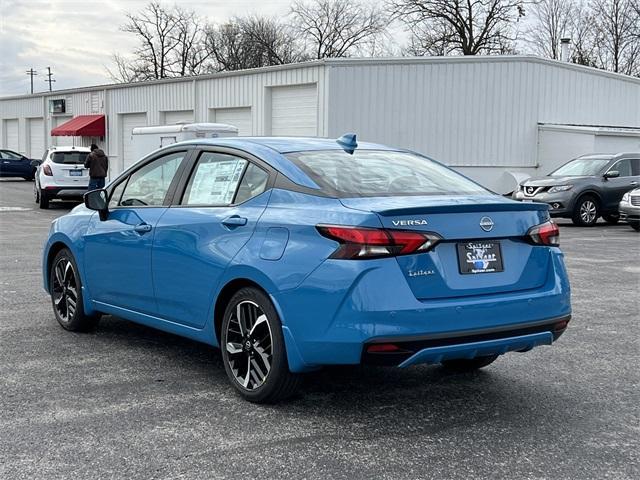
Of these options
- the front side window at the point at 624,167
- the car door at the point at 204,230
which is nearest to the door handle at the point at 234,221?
the car door at the point at 204,230

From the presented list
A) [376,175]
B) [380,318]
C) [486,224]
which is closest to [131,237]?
[376,175]

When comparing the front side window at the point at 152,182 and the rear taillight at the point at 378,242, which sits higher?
the front side window at the point at 152,182

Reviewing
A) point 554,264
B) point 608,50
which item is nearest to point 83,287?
point 554,264

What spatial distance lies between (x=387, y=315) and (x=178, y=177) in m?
2.16

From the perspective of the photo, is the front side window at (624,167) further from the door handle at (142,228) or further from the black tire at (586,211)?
the door handle at (142,228)

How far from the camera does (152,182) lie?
232 inches

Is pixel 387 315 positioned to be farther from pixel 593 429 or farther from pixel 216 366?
pixel 216 366

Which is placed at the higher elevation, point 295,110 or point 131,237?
point 295,110

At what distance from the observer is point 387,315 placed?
160 inches

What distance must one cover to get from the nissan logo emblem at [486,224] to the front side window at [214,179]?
1.58 m

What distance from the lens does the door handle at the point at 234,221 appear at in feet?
15.7

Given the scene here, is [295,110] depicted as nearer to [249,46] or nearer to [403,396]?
[403,396]

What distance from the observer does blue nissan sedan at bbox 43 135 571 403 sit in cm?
413

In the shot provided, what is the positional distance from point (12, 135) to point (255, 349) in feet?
162
